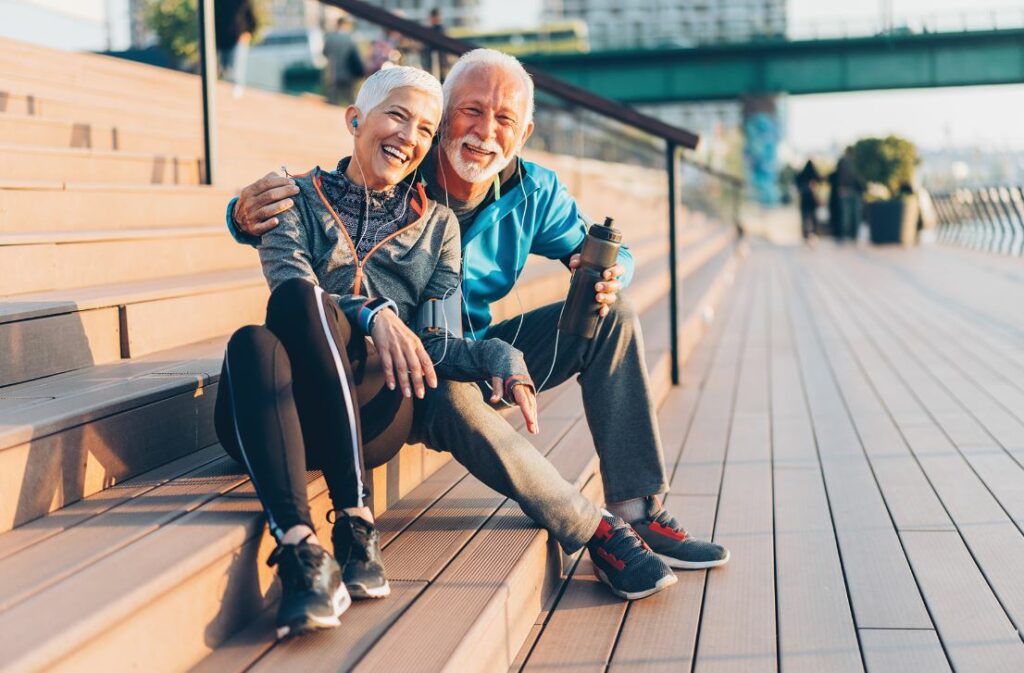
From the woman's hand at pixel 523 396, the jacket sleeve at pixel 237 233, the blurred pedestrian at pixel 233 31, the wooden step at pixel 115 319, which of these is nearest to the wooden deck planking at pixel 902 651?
the woman's hand at pixel 523 396

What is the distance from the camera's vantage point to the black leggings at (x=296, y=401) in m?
1.91

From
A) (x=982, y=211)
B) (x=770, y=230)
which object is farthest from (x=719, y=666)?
(x=770, y=230)

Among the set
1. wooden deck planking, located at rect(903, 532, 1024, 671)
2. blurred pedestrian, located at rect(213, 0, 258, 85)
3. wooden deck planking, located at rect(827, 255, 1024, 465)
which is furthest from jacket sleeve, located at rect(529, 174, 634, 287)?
blurred pedestrian, located at rect(213, 0, 258, 85)

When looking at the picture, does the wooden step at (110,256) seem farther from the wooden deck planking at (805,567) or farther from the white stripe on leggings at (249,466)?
the wooden deck planking at (805,567)

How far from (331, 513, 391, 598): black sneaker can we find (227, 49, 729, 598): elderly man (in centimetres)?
34

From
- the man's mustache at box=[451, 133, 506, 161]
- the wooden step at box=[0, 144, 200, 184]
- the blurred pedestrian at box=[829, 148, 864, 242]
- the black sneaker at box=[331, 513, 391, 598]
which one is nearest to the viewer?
the black sneaker at box=[331, 513, 391, 598]

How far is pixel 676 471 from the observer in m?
3.57

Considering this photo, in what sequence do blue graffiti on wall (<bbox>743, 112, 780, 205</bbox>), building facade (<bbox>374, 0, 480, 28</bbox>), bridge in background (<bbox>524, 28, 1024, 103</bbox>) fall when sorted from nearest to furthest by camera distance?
1. bridge in background (<bbox>524, 28, 1024, 103</bbox>)
2. blue graffiti on wall (<bbox>743, 112, 780, 205</bbox>)
3. building facade (<bbox>374, 0, 480, 28</bbox>)

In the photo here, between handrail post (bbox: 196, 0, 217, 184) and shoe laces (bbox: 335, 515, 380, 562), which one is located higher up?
handrail post (bbox: 196, 0, 217, 184)

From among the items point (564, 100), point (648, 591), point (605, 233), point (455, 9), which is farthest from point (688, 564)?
point (455, 9)

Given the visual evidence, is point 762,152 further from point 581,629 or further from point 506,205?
point 581,629

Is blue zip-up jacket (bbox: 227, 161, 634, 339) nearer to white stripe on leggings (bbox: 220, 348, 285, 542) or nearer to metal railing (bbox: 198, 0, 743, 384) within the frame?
white stripe on leggings (bbox: 220, 348, 285, 542)

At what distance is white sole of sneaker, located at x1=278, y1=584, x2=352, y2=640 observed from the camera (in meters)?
1.81

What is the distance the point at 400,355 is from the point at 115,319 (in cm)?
96
